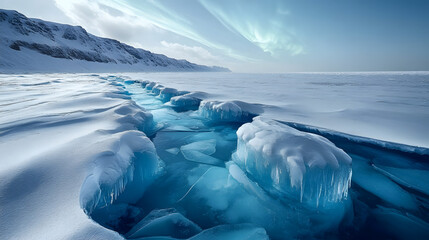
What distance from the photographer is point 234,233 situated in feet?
5.05

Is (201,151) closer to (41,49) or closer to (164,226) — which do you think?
Result: (164,226)

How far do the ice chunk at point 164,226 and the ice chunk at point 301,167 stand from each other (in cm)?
95

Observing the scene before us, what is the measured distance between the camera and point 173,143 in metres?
3.51

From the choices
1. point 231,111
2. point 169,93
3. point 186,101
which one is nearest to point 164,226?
point 231,111

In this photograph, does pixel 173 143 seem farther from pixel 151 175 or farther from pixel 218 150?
pixel 151 175

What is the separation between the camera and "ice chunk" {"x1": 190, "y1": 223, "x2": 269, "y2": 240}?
1495 millimetres

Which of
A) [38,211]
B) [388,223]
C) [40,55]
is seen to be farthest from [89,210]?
[40,55]

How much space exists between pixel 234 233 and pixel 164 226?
2.11 feet

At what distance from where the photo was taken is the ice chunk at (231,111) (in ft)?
14.2

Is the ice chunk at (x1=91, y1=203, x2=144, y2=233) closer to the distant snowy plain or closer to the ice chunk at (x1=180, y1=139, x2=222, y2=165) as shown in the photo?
the distant snowy plain

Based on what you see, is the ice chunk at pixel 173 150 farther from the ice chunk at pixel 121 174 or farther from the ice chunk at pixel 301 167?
the ice chunk at pixel 301 167

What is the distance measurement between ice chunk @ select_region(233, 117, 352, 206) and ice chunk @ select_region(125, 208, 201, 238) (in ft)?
3.10

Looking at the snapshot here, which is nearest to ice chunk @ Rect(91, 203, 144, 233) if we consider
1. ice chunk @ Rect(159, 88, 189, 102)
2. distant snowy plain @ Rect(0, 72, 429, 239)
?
distant snowy plain @ Rect(0, 72, 429, 239)

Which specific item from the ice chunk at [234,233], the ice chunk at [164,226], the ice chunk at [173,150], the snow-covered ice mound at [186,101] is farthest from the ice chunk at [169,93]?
the ice chunk at [234,233]
